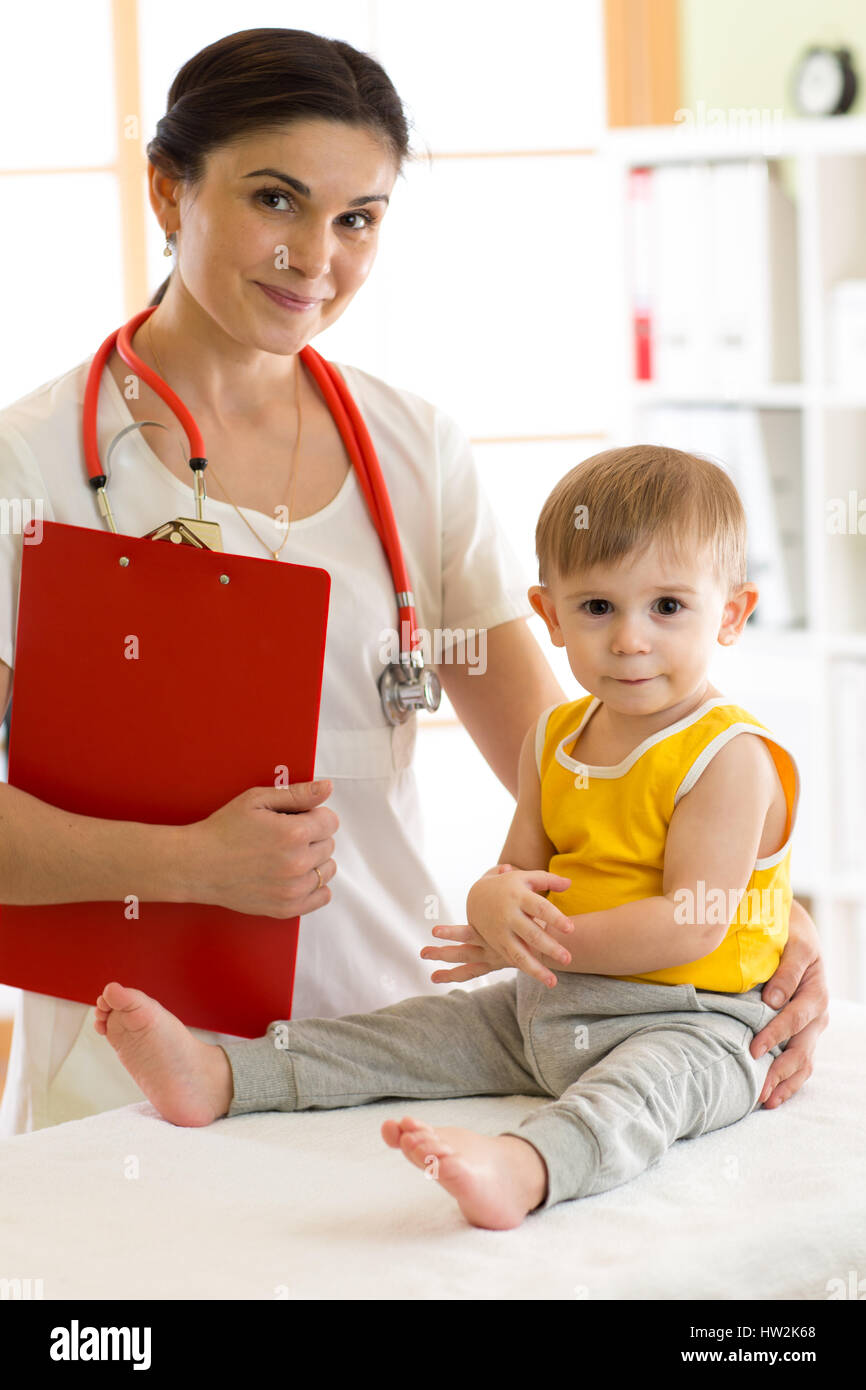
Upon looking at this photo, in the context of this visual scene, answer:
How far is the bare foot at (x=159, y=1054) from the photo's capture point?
40.3 inches

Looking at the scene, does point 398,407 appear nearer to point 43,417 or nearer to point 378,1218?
point 43,417

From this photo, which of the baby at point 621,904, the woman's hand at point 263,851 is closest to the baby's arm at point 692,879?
the baby at point 621,904

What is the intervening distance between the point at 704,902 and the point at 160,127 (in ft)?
2.72

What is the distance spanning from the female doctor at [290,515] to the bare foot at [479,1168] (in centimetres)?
22

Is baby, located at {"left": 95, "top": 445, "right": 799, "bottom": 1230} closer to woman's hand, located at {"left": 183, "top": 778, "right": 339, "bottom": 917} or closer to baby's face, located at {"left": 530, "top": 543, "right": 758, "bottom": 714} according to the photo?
baby's face, located at {"left": 530, "top": 543, "right": 758, "bottom": 714}

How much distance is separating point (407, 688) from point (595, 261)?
6.46 feet

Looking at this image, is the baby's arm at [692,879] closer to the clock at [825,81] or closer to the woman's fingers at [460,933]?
the woman's fingers at [460,933]

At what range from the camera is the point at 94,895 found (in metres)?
1.15

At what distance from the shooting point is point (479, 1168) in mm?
838

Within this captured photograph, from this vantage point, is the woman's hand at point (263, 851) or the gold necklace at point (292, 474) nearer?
the woman's hand at point (263, 851)

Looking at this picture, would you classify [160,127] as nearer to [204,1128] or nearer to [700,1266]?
[204,1128]

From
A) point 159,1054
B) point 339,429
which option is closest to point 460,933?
point 159,1054

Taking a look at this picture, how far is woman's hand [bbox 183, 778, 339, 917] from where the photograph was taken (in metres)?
1.11

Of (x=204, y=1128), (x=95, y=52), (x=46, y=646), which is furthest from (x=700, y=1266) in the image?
(x=95, y=52)
